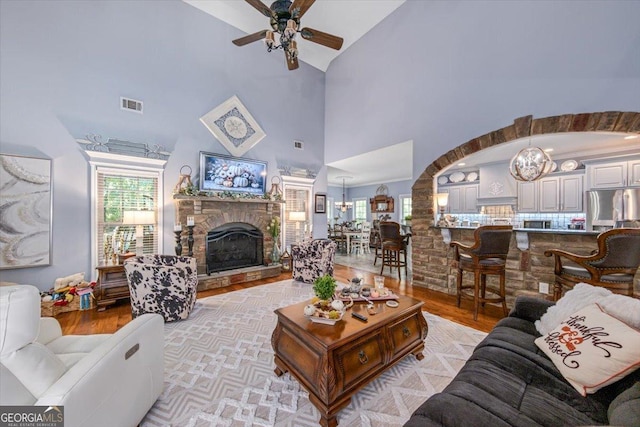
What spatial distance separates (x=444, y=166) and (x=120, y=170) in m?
5.04

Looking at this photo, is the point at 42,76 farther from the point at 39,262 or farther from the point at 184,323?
the point at 184,323

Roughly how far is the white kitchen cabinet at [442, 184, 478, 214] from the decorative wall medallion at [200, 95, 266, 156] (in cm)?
556

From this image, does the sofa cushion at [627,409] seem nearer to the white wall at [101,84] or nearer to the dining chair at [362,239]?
the white wall at [101,84]

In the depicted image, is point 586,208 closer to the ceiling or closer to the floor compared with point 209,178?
closer to the floor

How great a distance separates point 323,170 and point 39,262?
5191 mm

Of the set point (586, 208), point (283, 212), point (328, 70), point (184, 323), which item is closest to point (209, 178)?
point (283, 212)

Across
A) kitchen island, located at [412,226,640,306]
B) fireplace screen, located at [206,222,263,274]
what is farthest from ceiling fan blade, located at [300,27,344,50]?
fireplace screen, located at [206,222,263,274]

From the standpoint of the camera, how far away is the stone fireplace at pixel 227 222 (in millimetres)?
4168

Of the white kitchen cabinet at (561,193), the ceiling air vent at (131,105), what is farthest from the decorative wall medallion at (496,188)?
the ceiling air vent at (131,105)

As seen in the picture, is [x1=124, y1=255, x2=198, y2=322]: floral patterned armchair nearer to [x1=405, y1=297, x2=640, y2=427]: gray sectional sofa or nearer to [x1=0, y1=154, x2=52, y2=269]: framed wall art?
[x1=0, y1=154, x2=52, y2=269]: framed wall art

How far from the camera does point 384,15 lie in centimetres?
475

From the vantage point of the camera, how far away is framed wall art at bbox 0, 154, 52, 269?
296 centimetres

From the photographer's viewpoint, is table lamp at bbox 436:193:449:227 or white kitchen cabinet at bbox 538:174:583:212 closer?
table lamp at bbox 436:193:449:227

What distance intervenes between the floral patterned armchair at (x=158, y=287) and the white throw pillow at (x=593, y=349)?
3.19 m
